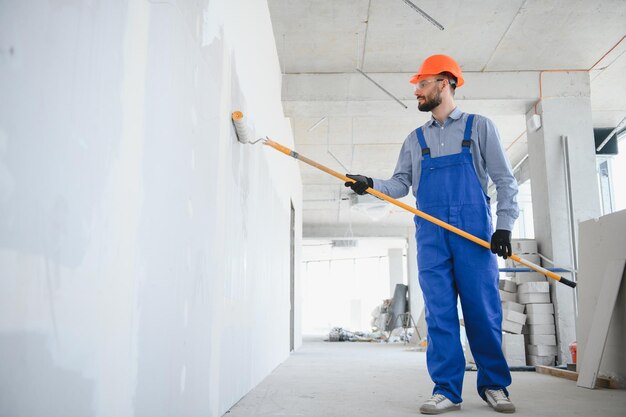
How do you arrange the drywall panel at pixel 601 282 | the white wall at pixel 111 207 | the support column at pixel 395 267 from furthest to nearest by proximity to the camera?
the support column at pixel 395 267, the drywall panel at pixel 601 282, the white wall at pixel 111 207

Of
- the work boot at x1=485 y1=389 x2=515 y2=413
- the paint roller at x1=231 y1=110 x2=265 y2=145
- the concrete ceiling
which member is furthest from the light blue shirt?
the concrete ceiling

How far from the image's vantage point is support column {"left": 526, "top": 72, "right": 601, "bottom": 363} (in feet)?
15.3

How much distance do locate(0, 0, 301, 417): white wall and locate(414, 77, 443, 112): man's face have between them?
969mm

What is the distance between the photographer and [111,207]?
0.96 meters

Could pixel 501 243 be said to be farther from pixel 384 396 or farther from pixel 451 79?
pixel 384 396

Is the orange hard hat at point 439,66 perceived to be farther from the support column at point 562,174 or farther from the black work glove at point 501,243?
the support column at point 562,174

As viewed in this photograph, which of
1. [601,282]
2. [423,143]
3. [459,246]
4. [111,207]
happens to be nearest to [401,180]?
[423,143]

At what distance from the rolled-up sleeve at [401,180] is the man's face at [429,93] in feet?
0.62

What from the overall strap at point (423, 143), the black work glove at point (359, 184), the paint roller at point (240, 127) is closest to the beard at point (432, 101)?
the overall strap at point (423, 143)

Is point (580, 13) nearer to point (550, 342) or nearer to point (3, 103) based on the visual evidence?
point (550, 342)

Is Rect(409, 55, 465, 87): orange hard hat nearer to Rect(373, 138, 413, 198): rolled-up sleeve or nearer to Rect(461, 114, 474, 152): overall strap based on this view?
Rect(461, 114, 474, 152): overall strap

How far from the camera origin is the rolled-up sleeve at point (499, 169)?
229 cm

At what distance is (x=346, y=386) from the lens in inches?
114

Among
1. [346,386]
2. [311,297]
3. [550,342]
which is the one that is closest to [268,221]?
A: [346,386]
